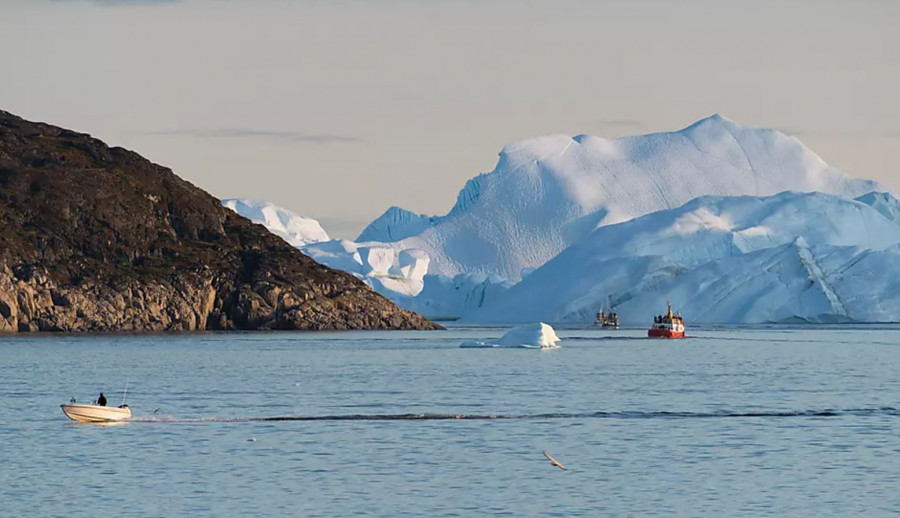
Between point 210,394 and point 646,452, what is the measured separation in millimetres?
34579

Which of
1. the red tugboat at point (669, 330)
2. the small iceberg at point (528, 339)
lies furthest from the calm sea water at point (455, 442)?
the red tugboat at point (669, 330)

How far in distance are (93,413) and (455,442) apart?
16384 mm

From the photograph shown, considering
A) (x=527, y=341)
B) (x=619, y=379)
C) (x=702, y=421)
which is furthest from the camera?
(x=527, y=341)

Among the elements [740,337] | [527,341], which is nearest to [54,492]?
[527,341]

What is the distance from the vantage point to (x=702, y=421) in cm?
6506

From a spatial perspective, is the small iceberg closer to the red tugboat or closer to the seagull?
the red tugboat

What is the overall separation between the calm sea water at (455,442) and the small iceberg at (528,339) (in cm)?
3843

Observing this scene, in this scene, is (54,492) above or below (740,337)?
below

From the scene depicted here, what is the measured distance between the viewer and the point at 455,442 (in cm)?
5638

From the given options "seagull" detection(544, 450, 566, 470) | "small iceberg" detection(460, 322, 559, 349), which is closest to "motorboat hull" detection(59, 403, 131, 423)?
"seagull" detection(544, 450, 566, 470)

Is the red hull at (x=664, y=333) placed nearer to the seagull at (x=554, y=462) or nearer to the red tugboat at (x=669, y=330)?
the red tugboat at (x=669, y=330)

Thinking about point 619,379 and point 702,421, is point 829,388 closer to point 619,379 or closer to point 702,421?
point 619,379

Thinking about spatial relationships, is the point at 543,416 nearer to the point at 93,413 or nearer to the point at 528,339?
the point at 93,413

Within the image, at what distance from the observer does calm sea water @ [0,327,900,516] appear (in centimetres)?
4175
